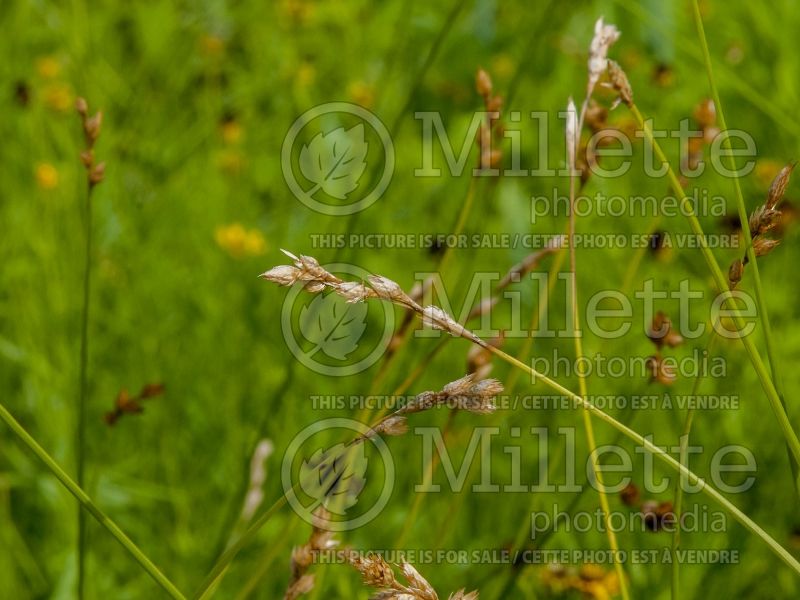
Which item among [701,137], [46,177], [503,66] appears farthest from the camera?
[503,66]

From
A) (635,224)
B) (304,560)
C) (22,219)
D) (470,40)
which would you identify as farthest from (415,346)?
(470,40)

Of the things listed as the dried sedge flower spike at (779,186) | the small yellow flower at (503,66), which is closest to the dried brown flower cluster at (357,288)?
the dried sedge flower spike at (779,186)

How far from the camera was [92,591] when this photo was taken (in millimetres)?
1305

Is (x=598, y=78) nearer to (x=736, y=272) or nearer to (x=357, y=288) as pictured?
(x=736, y=272)

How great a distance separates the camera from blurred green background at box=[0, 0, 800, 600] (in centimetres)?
146

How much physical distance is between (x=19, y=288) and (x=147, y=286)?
0.82 ft

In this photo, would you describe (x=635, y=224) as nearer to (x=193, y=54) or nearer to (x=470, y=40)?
(x=470, y=40)

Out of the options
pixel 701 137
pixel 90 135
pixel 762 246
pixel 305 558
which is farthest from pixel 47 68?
pixel 762 246

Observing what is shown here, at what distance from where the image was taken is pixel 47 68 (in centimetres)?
240

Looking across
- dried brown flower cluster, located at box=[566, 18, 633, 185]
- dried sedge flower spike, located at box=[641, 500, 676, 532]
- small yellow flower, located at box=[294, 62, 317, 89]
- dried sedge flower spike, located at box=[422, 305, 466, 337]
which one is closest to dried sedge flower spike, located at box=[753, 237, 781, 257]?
dried brown flower cluster, located at box=[566, 18, 633, 185]

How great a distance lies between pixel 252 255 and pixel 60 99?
2.16ft

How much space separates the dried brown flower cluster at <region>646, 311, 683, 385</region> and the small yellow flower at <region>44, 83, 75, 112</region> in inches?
64.8

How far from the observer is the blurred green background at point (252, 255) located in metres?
1.46

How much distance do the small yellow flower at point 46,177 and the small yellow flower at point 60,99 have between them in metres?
0.32
